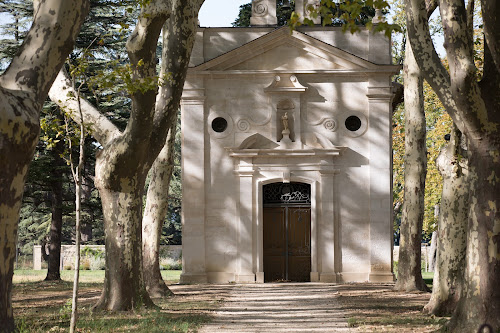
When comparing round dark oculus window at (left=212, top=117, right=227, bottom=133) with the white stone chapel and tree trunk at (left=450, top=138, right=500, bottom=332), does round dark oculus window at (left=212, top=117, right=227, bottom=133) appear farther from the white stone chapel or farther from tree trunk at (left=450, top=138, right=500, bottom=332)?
tree trunk at (left=450, top=138, right=500, bottom=332)

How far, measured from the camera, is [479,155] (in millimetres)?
9977

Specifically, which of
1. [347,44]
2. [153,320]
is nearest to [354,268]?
[347,44]

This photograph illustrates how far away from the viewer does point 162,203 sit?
61.8 feet

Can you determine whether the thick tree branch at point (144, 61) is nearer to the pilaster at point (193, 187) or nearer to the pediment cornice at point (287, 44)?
the pilaster at point (193, 187)

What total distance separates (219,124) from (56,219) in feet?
20.5

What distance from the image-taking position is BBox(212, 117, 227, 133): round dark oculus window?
24.2m

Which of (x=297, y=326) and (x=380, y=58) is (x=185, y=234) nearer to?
(x=380, y=58)

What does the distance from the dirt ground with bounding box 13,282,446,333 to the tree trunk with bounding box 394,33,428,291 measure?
74cm

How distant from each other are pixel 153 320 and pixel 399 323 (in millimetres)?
3758

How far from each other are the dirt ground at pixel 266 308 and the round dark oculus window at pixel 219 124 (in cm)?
487

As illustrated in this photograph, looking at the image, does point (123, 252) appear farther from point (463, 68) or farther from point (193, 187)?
point (193, 187)

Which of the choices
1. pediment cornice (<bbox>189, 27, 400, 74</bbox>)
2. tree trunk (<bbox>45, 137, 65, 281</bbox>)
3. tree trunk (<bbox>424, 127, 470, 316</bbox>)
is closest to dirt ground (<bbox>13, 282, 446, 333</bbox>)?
tree trunk (<bbox>424, 127, 470, 316</bbox>)

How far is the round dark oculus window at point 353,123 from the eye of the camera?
24.2m

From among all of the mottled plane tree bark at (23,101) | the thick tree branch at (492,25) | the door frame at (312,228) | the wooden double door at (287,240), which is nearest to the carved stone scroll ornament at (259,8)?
the door frame at (312,228)
